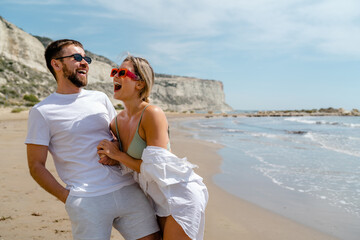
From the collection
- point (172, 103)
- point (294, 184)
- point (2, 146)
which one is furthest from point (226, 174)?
point (172, 103)

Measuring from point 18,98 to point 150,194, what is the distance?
44.8m

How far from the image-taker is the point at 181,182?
6.76ft

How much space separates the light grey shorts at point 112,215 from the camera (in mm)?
2086

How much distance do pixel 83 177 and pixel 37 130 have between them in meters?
0.46

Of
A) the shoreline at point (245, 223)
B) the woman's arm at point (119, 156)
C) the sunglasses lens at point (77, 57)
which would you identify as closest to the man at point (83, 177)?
the woman's arm at point (119, 156)

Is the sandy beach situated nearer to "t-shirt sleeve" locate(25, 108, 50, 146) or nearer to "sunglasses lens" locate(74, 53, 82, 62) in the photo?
"t-shirt sleeve" locate(25, 108, 50, 146)

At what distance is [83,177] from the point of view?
2.18 m

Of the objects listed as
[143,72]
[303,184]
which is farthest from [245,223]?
[143,72]

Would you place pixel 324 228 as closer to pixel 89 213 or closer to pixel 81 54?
pixel 89 213

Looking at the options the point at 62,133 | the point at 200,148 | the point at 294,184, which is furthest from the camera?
the point at 200,148

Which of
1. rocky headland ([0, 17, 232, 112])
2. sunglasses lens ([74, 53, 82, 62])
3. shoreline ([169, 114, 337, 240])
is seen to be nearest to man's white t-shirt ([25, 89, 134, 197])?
sunglasses lens ([74, 53, 82, 62])

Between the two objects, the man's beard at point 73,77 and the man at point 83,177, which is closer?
the man at point 83,177

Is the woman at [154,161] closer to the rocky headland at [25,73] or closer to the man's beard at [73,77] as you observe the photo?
the man's beard at [73,77]

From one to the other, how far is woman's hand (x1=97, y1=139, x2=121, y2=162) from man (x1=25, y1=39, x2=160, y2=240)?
0.22 feet
